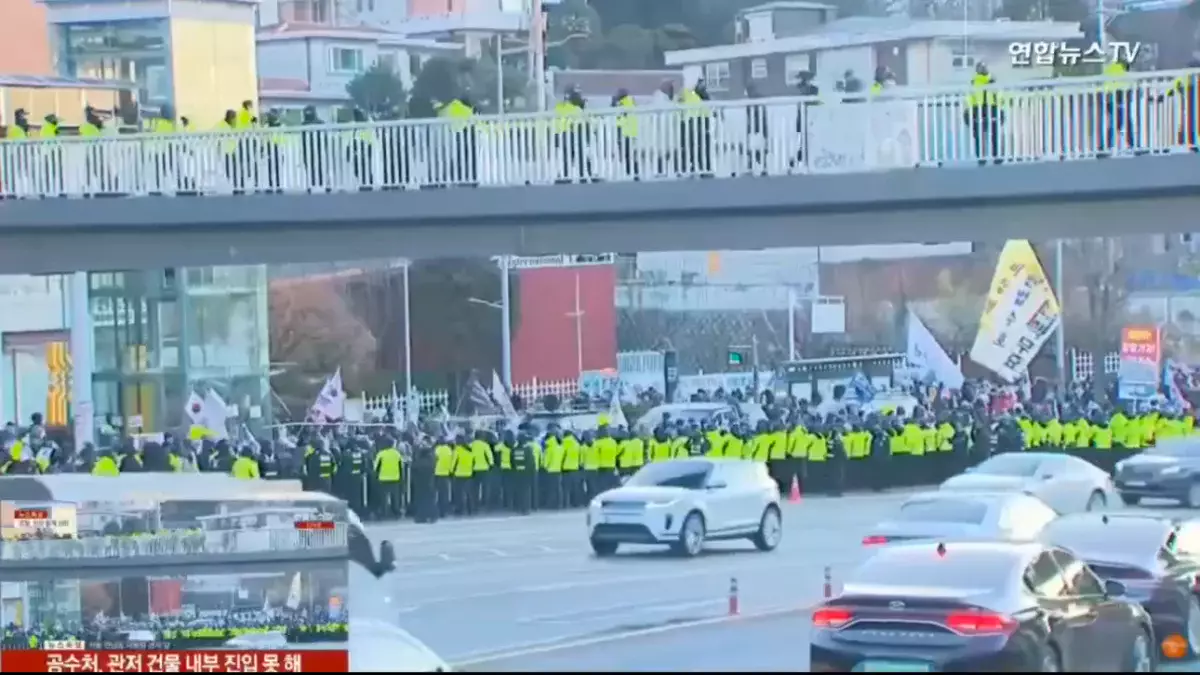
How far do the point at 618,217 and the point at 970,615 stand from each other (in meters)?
14.6

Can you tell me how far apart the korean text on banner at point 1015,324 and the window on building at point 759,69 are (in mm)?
44791

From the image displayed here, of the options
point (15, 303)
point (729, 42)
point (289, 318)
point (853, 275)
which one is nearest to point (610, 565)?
point (15, 303)

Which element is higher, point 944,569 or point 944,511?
point 944,569

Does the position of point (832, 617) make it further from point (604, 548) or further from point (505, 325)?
point (505, 325)

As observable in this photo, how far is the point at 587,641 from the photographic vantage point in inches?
770

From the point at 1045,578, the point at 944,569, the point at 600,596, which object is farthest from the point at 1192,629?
the point at 600,596

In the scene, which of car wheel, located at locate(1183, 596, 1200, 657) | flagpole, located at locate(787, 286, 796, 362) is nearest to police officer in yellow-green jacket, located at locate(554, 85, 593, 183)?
car wheel, located at locate(1183, 596, 1200, 657)

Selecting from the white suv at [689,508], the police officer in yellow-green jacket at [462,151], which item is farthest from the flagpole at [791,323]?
the police officer in yellow-green jacket at [462,151]

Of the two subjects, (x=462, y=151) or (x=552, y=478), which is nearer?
(x=462, y=151)

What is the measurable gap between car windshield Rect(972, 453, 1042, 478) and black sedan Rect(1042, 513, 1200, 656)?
10.8 metres

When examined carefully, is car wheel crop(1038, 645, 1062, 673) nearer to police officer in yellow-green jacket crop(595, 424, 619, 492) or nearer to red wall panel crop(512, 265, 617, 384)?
police officer in yellow-green jacket crop(595, 424, 619, 492)

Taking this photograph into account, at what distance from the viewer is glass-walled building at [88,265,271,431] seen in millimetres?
55281

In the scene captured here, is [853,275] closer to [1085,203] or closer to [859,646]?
[1085,203]

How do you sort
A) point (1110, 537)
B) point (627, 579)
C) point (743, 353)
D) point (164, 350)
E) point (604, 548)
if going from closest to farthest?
point (1110, 537), point (627, 579), point (604, 548), point (164, 350), point (743, 353)
